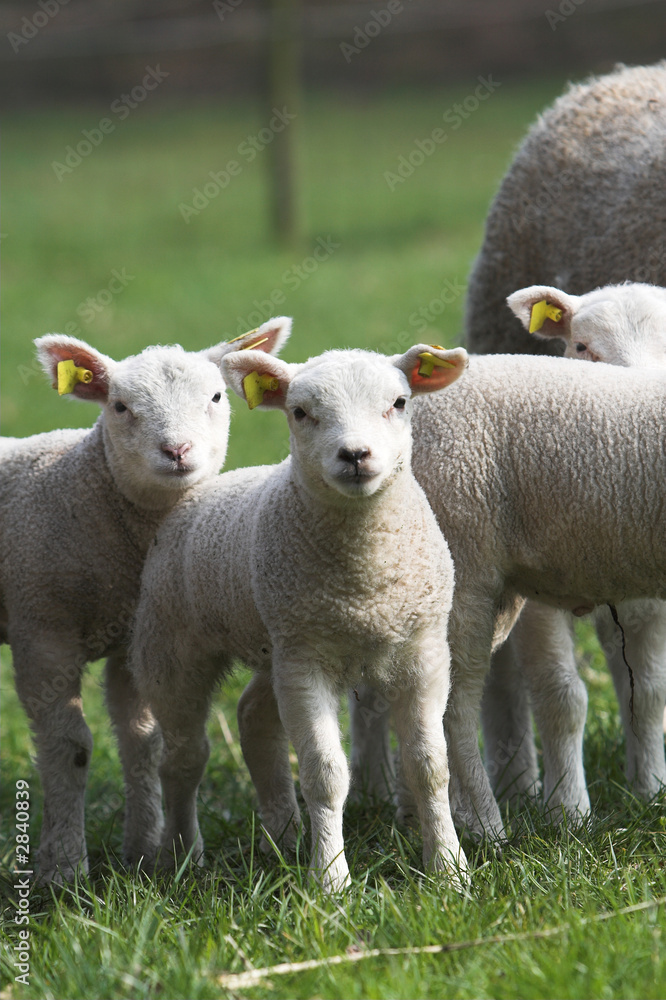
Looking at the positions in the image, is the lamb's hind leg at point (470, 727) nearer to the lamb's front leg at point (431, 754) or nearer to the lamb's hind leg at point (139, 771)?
the lamb's front leg at point (431, 754)

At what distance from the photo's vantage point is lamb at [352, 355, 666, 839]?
327 cm

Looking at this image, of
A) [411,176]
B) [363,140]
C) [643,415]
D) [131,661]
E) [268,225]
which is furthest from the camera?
[363,140]

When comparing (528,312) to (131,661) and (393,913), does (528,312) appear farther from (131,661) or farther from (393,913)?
(393,913)

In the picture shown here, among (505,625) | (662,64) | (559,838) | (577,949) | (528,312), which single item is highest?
(662,64)

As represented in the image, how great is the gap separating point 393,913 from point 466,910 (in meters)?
0.17

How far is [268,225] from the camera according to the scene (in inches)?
578

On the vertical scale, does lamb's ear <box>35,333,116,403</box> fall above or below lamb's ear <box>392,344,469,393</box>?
below

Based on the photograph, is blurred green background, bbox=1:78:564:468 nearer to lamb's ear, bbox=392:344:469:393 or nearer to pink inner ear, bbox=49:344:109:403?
pink inner ear, bbox=49:344:109:403

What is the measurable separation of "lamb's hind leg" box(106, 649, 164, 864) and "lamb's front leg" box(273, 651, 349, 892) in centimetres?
104

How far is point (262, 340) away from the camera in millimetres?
3611

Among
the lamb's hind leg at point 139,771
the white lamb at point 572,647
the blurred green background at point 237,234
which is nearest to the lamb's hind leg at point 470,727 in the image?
the white lamb at point 572,647

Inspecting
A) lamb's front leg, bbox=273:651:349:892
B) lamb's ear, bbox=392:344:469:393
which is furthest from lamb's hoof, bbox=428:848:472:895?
lamb's ear, bbox=392:344:469:393

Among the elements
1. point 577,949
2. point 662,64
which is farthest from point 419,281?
point 577,949

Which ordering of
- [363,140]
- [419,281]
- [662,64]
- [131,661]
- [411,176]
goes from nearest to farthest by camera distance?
1. [131,661]
2. [662,64]
3. [419,281]
4. [411,176]
5. [363,140]
